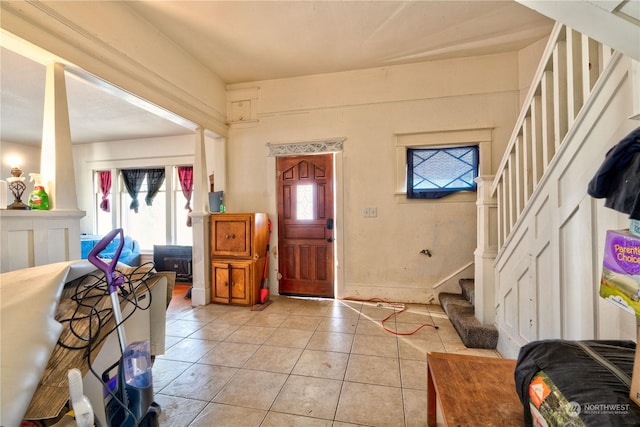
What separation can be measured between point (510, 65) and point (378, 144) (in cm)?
184

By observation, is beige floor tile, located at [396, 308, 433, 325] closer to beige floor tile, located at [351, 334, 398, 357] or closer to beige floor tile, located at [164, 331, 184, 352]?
beige floor tile, located at [351, 334, 398, 357]

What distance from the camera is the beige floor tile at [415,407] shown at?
145 centimetres

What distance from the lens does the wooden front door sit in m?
3.66

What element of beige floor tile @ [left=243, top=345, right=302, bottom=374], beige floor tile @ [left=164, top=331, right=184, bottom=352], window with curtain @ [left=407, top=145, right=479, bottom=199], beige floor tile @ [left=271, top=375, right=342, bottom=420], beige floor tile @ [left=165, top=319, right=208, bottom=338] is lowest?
beige floor tile @ [left=165, top=319, right=208, bottom=338]

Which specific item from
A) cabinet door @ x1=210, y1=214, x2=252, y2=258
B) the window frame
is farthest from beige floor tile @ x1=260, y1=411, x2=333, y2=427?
the window frame

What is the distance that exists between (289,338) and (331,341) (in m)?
0.41

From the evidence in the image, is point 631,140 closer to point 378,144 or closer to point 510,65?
point 378,144

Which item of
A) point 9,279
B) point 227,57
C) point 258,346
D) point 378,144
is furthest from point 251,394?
point 227,57

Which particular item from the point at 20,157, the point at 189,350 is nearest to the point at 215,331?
the point at 189,350

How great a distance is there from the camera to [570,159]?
4.51ft

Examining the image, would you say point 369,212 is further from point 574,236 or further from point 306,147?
point 574,236

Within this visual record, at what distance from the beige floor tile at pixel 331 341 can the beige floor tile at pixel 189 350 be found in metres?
0.93

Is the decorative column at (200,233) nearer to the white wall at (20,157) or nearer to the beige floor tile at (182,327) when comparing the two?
the beige floor tile at (182,327)

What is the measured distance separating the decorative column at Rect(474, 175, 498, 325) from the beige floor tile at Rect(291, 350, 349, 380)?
1.40 metres
